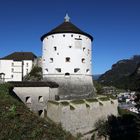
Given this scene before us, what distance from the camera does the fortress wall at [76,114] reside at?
18906 mm

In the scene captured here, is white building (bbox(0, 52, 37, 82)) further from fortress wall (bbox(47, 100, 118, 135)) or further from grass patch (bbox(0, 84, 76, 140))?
grass patch (bbox(0, 84, 76, 140))

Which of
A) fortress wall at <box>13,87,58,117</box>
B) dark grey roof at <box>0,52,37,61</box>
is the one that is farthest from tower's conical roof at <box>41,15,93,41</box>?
dark grey roof at <box>0,52,37,61</box>

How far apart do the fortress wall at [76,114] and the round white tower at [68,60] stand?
3580 mm

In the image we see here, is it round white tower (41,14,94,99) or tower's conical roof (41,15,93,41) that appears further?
tower's conical roof (41,15,93,41)

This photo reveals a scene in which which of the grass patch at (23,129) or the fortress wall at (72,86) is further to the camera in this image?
the fortress wall at (72,86)

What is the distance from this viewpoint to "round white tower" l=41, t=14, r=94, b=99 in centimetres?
2462

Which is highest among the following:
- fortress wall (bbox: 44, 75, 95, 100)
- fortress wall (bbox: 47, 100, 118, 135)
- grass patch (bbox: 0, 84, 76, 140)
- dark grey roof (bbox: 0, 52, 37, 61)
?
dark grey roof (bbox: 0, 52, 37, 61)

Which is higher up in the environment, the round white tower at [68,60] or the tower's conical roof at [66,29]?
the tower's conical roof at [66,29]

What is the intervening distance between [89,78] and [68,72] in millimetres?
3282

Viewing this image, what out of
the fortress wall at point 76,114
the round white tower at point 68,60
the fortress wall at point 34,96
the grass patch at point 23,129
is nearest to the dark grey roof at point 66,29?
the round white tower at point 68,60

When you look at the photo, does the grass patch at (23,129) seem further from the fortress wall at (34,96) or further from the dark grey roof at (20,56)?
the dark grey roof at (20,56)

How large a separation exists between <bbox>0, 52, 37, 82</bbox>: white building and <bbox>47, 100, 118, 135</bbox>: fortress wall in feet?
75.1

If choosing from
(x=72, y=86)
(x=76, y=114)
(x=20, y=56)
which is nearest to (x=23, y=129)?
(x=76, y=114)

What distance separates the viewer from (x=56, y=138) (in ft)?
22.9
